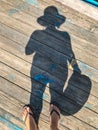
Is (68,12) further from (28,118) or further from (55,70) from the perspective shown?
(28,118)

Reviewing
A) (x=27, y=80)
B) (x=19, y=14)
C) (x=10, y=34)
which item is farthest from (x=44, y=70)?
(x=19, y=14)

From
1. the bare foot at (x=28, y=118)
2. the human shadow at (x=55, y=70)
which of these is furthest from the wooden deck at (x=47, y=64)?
the bare foot at (x=28, y=118)

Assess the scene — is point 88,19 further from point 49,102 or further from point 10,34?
point 49,102

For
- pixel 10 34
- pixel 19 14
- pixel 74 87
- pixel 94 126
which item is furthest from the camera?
pixel 19 14

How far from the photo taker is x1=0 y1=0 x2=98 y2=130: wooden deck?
186 inches

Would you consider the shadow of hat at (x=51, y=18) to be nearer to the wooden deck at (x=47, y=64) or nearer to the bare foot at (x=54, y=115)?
the wooden deck at (x=47, y=64)

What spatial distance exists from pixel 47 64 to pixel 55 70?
22 cm

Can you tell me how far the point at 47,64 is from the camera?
529cm

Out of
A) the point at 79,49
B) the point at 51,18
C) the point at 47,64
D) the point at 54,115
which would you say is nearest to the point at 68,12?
the point at 51,18

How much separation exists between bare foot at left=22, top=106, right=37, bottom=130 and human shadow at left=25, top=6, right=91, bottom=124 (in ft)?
0.47

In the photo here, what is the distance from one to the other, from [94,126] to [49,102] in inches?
36.3

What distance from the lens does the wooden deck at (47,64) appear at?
4734 millimetres

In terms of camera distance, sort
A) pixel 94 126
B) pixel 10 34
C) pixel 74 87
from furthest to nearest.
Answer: pixel 10 34 → pixel 74 87 → pixel 94 126

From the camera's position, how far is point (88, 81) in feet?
16.7
